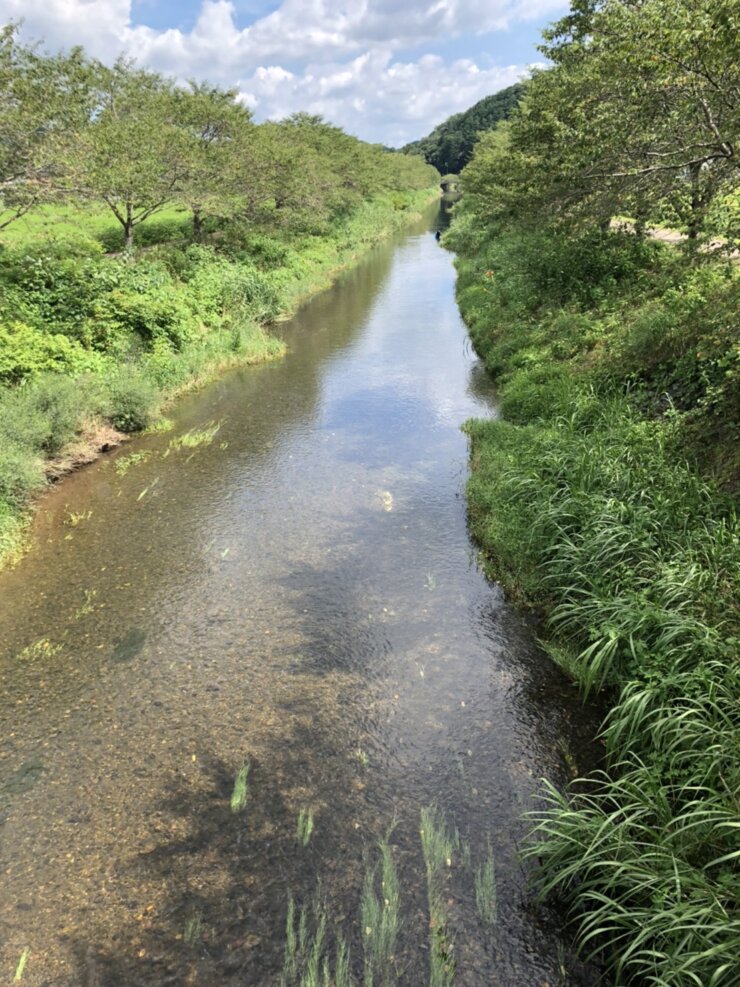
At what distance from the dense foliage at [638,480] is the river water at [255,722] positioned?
2.19ft

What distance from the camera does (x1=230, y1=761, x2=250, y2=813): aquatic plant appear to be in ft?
18.2

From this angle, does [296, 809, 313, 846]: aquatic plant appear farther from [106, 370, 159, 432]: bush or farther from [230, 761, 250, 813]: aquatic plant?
[106, 370, 159, 432]: bush

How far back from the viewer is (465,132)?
13525cm

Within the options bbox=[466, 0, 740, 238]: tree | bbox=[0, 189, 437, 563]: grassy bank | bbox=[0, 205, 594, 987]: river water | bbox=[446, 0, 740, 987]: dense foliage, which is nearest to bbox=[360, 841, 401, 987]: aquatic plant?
bbox=[0, 205, 594, 987]: river water

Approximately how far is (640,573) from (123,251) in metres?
22.3

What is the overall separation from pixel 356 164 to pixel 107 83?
30.8 m

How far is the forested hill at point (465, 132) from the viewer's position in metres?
129

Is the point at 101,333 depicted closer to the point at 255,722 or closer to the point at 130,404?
the point at 130,404

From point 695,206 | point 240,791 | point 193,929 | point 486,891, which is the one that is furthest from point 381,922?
point 695,206

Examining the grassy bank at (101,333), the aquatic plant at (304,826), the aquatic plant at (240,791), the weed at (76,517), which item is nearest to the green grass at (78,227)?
the grassy bank at (101,333)

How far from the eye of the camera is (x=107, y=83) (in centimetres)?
2245

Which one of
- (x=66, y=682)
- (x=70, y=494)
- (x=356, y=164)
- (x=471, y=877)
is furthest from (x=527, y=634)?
(x=356, y=164)

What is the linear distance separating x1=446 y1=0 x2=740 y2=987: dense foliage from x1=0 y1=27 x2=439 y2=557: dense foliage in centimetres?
859

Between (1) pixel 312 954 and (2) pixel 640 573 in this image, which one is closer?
(1) pixel 312 954
